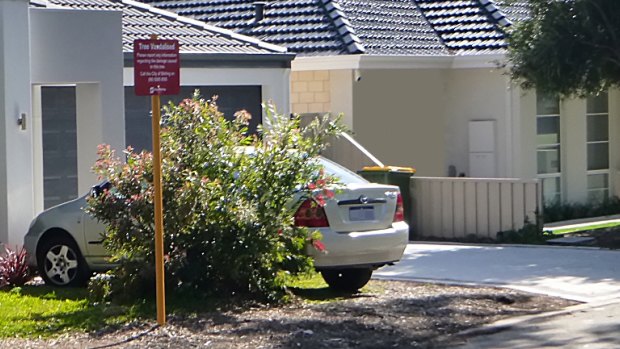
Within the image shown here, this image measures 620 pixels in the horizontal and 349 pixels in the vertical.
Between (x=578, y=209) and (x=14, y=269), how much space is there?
13106 mm

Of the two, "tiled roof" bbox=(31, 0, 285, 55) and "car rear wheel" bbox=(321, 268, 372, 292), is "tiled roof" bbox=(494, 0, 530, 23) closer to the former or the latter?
"tiled roof" bbox=(31, 0, 285, 55)

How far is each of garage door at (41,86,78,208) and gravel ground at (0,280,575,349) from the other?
550 cm

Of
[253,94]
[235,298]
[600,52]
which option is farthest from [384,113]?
[235,298]

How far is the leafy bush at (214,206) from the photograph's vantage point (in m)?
11.3

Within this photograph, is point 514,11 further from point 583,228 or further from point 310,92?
point 583,228

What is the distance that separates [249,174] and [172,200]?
0.89 metres

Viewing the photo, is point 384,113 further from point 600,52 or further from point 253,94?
point 600,52

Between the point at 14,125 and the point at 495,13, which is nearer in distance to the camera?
the point at 14,125

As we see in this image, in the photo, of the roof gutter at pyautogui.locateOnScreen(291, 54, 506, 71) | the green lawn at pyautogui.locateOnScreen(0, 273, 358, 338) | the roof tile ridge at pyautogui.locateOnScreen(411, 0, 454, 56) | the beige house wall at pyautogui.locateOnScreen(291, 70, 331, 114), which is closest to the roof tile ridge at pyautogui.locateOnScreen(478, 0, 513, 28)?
the roof gutter at pyautogui.locateOnScreen(291, 54, 506, 71)

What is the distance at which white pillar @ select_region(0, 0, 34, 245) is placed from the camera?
45.4ft

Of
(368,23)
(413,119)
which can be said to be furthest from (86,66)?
(413,119)

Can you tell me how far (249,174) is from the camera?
11719mm

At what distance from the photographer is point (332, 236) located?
1187 centimetres

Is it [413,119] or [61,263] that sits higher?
[413,119]
